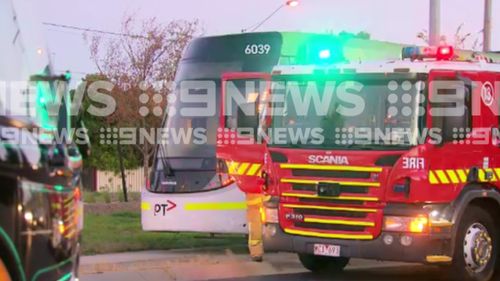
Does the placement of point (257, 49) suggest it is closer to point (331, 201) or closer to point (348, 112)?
point (348, 112)

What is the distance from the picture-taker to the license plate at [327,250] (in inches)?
353

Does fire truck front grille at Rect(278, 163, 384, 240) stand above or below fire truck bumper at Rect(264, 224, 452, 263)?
above

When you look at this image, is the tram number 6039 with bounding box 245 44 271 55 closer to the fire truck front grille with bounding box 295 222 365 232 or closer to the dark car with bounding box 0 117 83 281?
the fire truck front grille with bounding box 295 222 365 232

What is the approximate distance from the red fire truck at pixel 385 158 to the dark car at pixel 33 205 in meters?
4.42

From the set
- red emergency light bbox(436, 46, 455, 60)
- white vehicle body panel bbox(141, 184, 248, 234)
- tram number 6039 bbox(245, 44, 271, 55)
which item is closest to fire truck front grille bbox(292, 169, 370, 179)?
red emergency light bbox(436, 46, 455, 60)

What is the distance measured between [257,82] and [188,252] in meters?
3.29

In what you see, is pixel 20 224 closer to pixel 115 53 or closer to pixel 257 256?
pixel 257 256

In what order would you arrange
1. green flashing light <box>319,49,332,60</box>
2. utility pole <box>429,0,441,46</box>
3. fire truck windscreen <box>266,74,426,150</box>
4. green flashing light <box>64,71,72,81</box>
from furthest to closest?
1. utility pole <box>429,0,441,46</box>
2. green flashing light <box>319,49,332,60</box>
3. fire truck windscreen <box>266,74,426,150</box>
4. green flashing light <box>64,71,72,81</box>

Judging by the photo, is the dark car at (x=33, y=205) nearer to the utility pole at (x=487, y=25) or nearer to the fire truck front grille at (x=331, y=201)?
the fire truck front grille at (x=331, y=201)

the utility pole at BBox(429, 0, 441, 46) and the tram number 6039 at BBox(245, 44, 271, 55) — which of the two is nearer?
the tram number 6039 at BBox(245, 44, 271, 55)

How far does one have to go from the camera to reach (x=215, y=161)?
37.8 feet

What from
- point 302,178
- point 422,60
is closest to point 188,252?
point 302,178

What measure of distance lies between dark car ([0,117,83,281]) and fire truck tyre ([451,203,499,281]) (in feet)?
17.2

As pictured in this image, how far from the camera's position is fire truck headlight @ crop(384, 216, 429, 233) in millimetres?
8500
